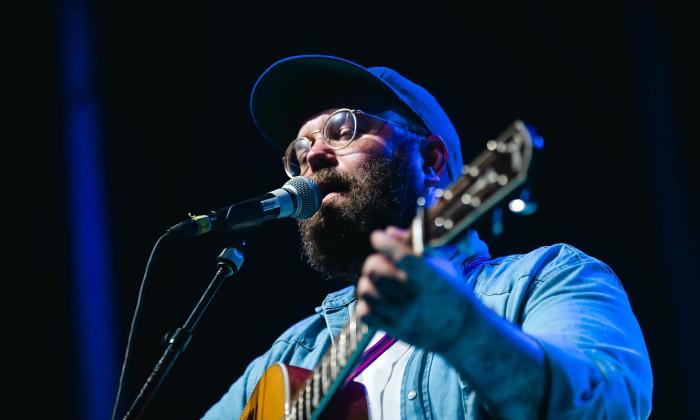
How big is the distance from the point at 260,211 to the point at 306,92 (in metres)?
1.27

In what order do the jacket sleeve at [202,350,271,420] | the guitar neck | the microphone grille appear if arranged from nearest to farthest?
the guitar neck → the microphone grille → the jacket sleeve at [202,350,271,420]

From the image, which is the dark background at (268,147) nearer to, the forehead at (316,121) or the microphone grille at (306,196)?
the forehead at (316,121)

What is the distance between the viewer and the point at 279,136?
11.5 ft

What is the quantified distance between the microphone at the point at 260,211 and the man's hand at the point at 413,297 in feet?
3.39

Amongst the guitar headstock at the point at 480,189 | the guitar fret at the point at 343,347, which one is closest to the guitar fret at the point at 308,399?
the guitar fret at the point at 343,347

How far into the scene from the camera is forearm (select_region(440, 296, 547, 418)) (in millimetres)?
1221

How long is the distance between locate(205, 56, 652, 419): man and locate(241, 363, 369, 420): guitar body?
0.79 ft

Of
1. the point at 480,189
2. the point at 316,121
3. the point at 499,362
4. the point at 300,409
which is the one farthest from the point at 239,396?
the point at 480,189

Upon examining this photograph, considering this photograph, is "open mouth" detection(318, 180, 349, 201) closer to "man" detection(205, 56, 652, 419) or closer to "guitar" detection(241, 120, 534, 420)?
"man" detection(205, 56, 652, 419)

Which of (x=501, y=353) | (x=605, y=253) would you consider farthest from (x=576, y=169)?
(x=501, y=353)

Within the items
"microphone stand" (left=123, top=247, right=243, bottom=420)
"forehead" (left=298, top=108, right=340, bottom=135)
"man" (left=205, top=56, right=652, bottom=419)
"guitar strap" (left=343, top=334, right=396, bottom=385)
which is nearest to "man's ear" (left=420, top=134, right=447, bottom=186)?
"man" (left=205, top=56, right=652, bottom=419)

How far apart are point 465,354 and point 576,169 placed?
8.93 feet

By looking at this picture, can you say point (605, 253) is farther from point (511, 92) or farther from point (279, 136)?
point (279, 136)

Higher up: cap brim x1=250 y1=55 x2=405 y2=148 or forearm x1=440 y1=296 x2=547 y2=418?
cap brim x1=250 y1=55 x2=405 y2=148
